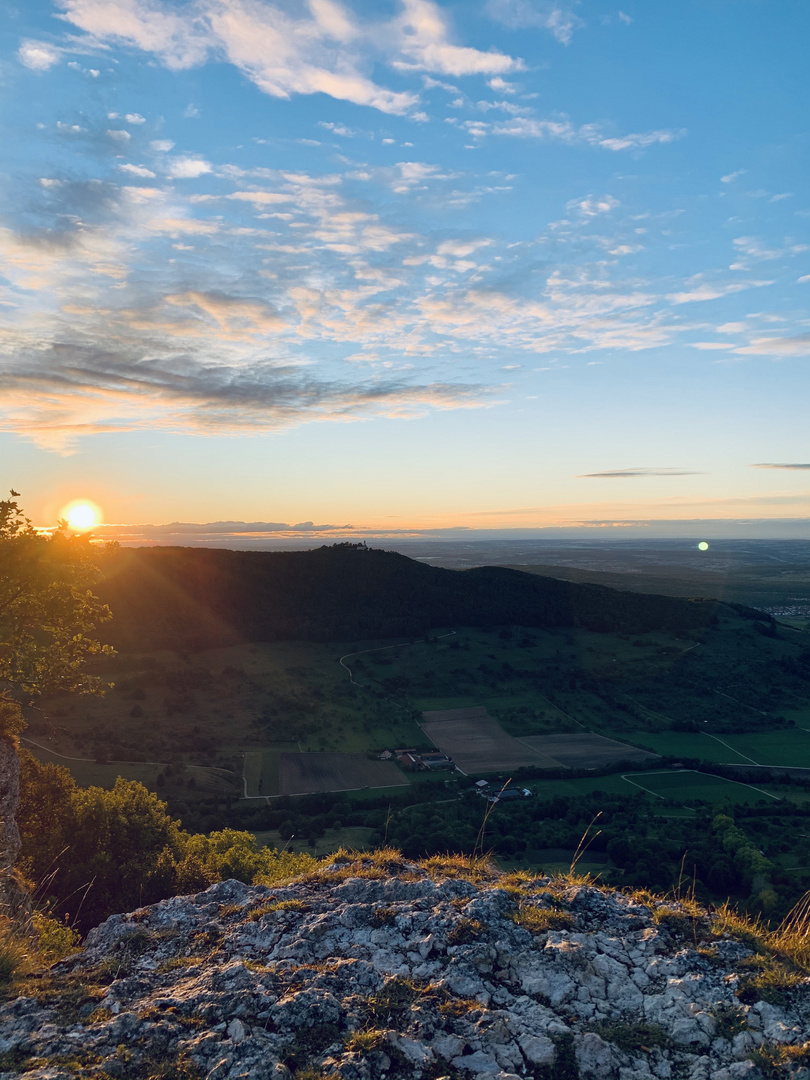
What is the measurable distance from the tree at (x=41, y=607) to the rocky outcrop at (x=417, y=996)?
12055 mm

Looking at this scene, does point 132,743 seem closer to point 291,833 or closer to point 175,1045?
point 291,833

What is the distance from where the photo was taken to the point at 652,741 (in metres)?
84.2

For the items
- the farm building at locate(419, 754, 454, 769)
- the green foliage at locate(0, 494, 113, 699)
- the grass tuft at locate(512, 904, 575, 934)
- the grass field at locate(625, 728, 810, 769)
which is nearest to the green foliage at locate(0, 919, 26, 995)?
the grass tuft at locate(512, 904, 575, 934)

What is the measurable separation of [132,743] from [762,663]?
112582 millimetres

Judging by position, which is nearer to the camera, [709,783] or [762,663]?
[709,783]

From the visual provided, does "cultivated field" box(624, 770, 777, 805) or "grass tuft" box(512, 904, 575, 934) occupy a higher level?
"grass tuft" box(512, 904, 575, 934)

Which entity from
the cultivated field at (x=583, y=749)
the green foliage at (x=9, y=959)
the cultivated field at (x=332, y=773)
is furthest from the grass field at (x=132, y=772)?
the green foliage at (x=9, y=959)

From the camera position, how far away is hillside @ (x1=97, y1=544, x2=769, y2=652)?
10975cm

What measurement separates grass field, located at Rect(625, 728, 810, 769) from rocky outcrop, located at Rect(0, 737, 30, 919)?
8221 centimetres

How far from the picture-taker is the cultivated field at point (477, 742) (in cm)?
7406

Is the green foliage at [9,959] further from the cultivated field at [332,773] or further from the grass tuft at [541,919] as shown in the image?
the cultivated field at [332,773]

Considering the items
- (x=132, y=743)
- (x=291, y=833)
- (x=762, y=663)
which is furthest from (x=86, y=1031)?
(x=762, y=663)

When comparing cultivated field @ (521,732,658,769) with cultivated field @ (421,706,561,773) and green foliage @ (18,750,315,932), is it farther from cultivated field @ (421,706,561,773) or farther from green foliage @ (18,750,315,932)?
green foliage @ (18,750,315,932)

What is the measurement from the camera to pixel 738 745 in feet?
272
